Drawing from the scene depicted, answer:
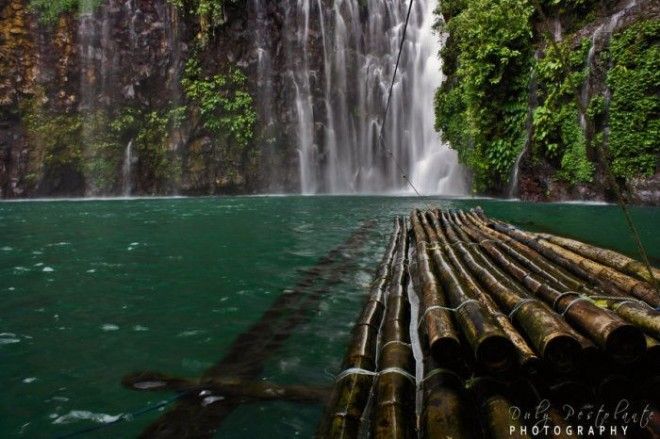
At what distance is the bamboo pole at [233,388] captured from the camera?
322 cm

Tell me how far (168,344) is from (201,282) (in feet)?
7.49

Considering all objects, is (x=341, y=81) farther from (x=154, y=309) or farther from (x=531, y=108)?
(x=154, y=309)

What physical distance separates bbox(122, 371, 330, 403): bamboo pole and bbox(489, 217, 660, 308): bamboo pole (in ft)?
8.76

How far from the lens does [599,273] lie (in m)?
4.20

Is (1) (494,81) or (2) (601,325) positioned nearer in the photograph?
(2) (601,325)

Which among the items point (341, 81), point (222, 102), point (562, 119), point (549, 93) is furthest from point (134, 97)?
point (562, 119)

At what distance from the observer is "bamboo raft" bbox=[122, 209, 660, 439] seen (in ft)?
7.68

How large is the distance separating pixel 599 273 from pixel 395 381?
9.04 feet

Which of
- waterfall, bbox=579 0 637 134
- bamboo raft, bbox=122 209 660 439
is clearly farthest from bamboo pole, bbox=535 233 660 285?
waterfall, bbox=579 0 637 134

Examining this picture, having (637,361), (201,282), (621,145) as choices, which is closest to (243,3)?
(621,145)

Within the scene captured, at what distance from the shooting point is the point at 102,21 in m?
27.8

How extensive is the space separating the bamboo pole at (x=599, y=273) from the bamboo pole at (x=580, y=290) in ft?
0.30

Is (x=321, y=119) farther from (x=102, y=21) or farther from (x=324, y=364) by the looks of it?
(x=324, y=364)

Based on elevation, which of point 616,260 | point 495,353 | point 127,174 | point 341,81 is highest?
point 341,81
